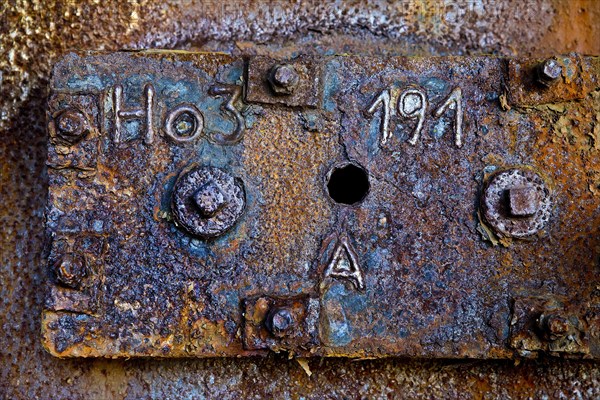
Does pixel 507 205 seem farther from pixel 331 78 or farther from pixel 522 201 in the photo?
pixel 331 78

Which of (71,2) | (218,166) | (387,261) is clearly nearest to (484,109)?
(387,261)

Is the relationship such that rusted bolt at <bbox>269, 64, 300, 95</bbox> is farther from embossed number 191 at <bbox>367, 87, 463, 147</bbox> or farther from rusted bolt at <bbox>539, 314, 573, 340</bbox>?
rusted bolt at <bbox>539, 314, 573, 340</bbox>

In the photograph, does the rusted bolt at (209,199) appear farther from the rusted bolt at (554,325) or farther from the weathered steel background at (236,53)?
the rusted bolt at (554,325)

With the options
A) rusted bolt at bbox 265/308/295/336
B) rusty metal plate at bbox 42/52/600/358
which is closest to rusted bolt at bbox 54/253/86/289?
rusty metal plate at bbox 42/52/600/358

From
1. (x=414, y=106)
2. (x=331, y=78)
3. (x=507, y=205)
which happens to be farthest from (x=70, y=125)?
(x=507, y=205)

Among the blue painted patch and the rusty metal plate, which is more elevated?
the blue painted patch
